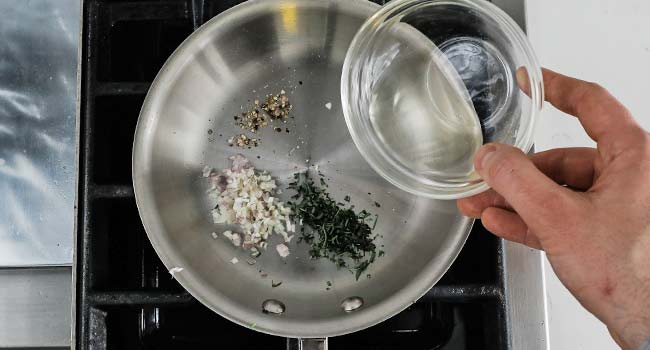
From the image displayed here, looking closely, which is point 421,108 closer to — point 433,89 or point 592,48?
point 433,89

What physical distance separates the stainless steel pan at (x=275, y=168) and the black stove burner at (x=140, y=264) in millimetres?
55

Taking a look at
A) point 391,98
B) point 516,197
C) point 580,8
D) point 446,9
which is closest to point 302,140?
point 391,98

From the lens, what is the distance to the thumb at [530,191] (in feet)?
2.08

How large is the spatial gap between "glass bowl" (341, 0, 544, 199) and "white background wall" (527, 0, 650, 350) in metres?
0.21

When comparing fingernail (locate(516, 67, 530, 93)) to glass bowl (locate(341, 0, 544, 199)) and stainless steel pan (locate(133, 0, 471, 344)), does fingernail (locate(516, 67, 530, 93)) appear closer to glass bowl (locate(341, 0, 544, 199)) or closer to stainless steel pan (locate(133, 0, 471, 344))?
glass bowl (locate(341, 0, 544, 199))

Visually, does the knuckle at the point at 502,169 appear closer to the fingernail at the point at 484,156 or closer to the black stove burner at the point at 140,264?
the fingernail at the point at 484,156

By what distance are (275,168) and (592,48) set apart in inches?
22.4

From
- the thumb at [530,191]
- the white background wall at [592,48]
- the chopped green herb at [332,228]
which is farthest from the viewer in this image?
the white background wall at [592,48]

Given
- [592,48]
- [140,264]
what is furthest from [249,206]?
[592,48]

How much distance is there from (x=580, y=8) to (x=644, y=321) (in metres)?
0.61

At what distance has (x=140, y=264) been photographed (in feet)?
3.24

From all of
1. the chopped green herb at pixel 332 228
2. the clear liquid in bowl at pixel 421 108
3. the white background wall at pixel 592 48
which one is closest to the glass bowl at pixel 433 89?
the clear liquid in bowl at pixel 421 108

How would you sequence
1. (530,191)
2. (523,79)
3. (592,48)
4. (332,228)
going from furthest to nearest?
1. (592,48)
2. (332,228)
3. (523,79)
4. (530,191)

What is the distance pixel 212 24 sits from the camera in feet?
2.95
